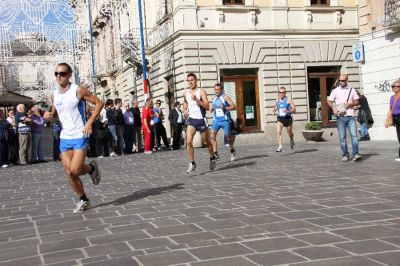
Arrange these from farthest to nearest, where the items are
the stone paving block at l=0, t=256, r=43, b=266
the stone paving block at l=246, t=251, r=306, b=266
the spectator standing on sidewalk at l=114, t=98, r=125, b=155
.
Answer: the spectator standing on sidewalk at l=114, t=98, r=125, b=155 < the stone paving block at l=0, t=256, r=43, b=266 < the stone paving block at l=246, t=251, r=306, b=266

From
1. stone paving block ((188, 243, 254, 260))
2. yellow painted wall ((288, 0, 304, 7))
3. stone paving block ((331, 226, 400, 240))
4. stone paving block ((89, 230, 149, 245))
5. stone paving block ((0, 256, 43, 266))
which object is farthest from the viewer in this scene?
yellow painted wall ((288, 0, 304, 7))

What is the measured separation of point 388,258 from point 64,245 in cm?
278

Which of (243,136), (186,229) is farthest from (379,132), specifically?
(186,229)

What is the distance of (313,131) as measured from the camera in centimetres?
1956

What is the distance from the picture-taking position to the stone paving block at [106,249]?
4.39 meters

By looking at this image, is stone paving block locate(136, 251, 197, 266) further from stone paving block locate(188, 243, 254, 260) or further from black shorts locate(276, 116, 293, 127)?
black shorts locate(276, 116, 293, 127)

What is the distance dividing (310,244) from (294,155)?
9.28m

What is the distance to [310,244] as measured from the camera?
4281 mm

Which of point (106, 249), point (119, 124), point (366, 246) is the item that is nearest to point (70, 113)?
point (106, 249)

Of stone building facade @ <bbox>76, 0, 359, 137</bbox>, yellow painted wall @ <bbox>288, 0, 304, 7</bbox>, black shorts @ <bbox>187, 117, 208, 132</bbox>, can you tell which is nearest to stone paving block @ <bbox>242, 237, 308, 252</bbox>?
black shorts @ <bbox>187, 117, 208, 132</bbox>

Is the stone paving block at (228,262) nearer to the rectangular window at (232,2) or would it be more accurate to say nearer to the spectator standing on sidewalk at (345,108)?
the spectator standing on sidewalk at (345,108)

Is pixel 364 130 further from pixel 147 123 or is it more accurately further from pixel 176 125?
pixel 147 123

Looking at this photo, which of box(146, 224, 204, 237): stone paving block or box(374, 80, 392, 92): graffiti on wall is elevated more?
box(374, 80, 392, 92): graffiti on wall

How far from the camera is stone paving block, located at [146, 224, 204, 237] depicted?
4980mm
